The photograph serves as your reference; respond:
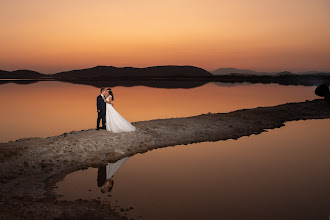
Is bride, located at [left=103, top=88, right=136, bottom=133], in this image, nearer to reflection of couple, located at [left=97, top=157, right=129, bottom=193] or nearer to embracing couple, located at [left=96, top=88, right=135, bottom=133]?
embracing couple, located at [left=96, top=88, right=135, bottom=133]

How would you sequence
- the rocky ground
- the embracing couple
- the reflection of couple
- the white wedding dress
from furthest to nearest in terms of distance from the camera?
the white wedding dress → the embracing couple → the reflection of couple → the rocky ground

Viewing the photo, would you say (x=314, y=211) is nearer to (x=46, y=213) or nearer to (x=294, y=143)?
(x=46, y=213)

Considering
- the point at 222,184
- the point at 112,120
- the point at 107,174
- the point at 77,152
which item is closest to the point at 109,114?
the point at 112,120

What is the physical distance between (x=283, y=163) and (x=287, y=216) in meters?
5.42

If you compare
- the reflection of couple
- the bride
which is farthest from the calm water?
the bride

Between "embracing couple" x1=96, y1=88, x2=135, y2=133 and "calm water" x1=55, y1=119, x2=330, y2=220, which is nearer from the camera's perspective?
"calm water" x1=55, y1=119, x2=330, y2=220

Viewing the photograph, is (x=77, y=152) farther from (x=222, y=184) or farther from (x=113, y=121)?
(x=222, y=184)

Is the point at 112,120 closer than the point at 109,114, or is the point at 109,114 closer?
the point at 109,114

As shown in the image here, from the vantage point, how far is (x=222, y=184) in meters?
11.3

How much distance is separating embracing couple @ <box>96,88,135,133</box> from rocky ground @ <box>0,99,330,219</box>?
408 millimetres

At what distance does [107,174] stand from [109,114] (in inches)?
194

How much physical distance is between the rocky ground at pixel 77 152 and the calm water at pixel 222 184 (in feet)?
2.30

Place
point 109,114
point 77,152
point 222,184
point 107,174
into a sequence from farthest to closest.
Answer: point 109,114, point 77,152, point 107,174, point 222,184

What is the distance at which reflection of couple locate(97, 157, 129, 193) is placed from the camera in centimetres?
1113
